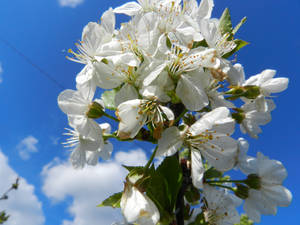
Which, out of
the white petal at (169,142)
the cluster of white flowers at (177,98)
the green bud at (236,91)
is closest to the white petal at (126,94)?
the cluster of white flowers at (177,98)

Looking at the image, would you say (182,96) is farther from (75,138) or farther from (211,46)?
(75,138)

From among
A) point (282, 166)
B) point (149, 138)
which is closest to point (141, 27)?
point (149, 138)

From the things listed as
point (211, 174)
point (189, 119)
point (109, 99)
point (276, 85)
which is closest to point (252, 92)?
point (276, 85)

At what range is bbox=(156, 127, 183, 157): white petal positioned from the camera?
35.9 inches

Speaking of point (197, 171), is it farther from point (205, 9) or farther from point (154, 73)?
point (205, 9)

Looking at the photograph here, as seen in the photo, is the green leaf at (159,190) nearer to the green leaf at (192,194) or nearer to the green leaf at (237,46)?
the green leaf at (192,194)

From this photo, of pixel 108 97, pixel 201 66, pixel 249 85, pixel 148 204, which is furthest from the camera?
pixel 108 97

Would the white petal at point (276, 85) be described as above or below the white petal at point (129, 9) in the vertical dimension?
below

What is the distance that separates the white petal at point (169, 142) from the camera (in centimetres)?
91

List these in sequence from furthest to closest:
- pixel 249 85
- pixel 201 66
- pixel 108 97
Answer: pixel 108 97, pixel 249 85, pixel 201 66

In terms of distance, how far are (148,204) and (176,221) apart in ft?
0.79

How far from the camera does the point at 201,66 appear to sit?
1.00 m

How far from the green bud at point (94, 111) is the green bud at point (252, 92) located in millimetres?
732

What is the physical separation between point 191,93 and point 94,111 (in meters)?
0.47
